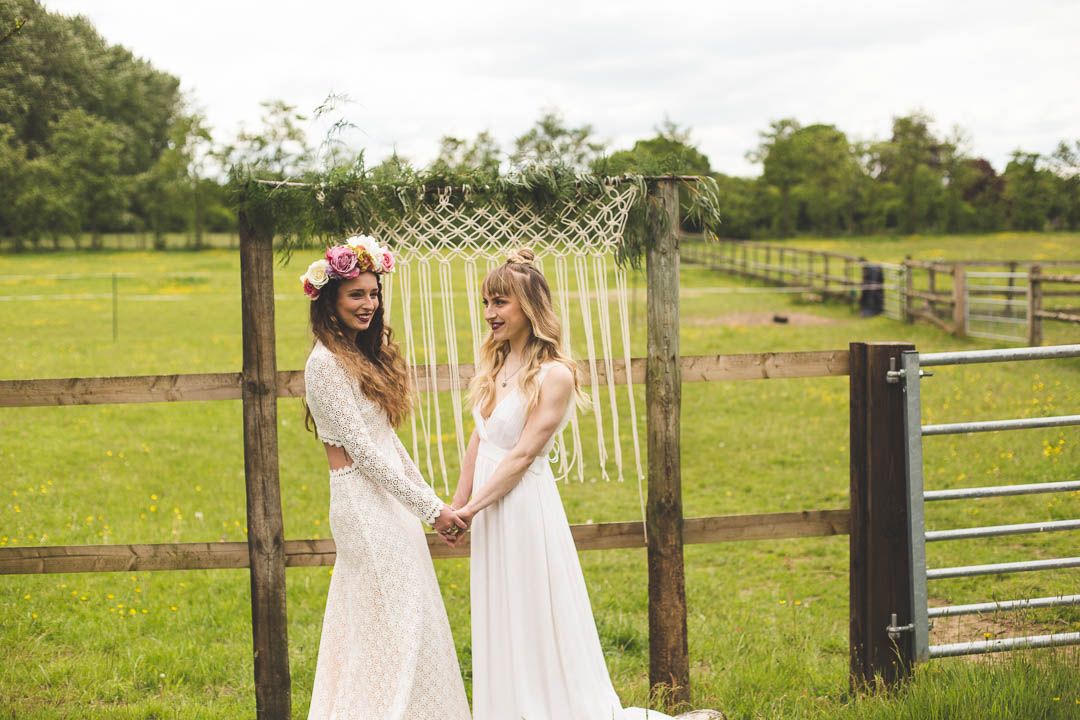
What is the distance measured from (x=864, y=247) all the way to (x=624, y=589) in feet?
138

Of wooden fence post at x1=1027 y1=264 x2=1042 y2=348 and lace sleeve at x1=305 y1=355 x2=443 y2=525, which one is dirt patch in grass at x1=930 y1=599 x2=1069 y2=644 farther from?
wooden fence post at x1=1027 y1=264 x2=1042 y2=348

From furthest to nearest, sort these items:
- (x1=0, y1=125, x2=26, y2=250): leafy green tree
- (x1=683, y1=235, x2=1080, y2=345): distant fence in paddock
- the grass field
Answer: (x1=683, y1=235, x2=1080, y2=345): distant fence in paddock
(x1=0, y1=125, x2=26, y2=250): leafy green tree
the grass field

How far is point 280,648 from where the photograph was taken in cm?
401

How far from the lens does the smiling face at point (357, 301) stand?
3.45 meters

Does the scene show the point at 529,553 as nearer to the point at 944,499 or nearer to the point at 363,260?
the point at 363,260

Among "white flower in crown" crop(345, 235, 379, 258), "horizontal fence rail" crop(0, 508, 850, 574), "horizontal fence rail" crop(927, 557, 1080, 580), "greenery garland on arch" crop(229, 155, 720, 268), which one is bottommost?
"horizontal fence rail" crop(927, 557, 1080, 580)

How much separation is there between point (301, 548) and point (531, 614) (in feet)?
3.98

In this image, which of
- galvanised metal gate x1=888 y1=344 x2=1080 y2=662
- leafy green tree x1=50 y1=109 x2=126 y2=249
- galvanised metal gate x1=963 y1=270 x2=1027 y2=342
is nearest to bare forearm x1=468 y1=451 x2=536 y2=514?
galvanised metal gate x1=888 y1=344 x2=1080 y2=662

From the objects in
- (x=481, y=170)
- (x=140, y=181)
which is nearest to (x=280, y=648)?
(x=481, y=170)

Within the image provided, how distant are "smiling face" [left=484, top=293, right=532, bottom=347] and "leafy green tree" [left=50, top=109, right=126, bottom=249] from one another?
5.54 meters

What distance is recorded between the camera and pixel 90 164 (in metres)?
Answer: 18.8

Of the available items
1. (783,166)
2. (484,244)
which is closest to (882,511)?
(484,244)

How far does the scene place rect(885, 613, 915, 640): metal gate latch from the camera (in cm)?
398

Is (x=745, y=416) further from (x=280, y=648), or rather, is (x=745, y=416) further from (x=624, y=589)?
(x=280, y=648)
